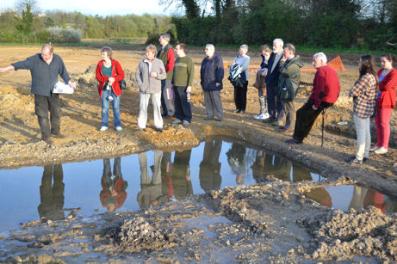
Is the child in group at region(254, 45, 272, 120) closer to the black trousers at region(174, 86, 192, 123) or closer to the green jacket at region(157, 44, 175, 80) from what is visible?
the black trousers at region(174, 86, 192, 123)

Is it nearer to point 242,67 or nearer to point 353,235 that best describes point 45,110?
point 242,67

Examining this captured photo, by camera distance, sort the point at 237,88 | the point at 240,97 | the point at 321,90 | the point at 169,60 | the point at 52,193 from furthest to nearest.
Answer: the point at 240,97 → the point at 237,88 → the point at 169,60 → the point at 321,90 → the point at 52,193

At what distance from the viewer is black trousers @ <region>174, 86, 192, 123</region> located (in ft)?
34.1

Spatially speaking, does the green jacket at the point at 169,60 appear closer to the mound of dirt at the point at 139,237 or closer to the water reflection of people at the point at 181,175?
the water reflection of people at the point at 181,175

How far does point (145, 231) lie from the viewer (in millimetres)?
5285

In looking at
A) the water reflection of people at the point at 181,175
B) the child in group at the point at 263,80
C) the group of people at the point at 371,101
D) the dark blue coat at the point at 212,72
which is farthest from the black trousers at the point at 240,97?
the group of people at the point at 371,101

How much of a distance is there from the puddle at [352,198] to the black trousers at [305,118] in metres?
1.87

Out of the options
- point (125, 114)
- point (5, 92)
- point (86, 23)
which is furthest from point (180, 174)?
point (86, 23)

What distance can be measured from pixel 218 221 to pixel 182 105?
492cm

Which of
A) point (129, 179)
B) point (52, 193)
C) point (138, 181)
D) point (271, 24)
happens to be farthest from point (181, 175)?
point (271, 24)

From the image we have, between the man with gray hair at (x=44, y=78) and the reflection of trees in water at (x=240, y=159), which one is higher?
the man with gray hair at (x=44, y=78)

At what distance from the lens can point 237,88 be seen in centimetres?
1155

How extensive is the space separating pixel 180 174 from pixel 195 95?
6.21m

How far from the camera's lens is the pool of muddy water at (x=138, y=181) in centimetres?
653
